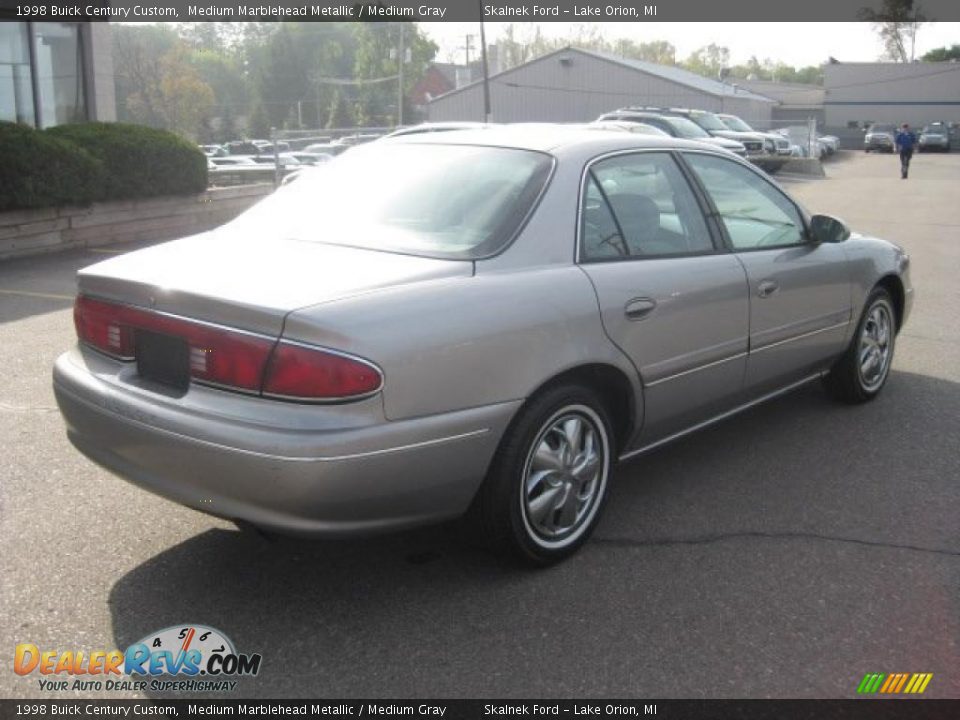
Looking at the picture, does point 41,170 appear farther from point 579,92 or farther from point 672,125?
point 579,92

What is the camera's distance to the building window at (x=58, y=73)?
54.2 ft

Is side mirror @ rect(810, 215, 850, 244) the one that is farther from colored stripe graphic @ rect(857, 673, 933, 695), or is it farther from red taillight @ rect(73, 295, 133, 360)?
red taillight @ rect(73, 295, 133, 360)

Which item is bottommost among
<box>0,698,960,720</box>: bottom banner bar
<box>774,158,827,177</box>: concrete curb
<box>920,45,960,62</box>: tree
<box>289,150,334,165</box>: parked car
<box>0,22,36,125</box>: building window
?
<box>0,698,960,720</box>: bottom banner bar

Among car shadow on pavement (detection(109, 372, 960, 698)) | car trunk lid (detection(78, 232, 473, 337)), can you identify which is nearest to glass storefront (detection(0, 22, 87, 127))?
car trunk lid (detection(78, 232, 473, 337))

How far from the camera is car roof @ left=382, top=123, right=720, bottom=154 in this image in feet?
13.9

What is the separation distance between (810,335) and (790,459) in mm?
645

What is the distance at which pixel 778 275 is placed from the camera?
16.0 ft

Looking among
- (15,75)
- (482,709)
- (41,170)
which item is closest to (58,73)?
(15,75)

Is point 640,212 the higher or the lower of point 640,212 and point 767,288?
the higher

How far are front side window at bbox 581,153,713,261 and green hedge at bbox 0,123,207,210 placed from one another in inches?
368

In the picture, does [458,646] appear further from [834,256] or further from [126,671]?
[834,256]

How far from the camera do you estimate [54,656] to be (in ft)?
10.4

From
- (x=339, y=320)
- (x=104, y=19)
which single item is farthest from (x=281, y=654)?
(x=104, y=19)

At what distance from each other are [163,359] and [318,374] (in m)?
0.67
